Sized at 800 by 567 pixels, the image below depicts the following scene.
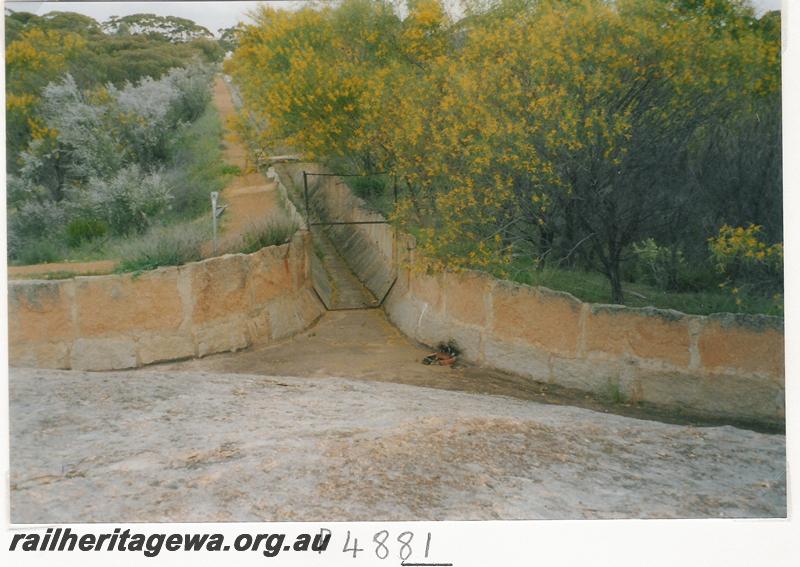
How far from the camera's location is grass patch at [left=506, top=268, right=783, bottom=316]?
33.6 ft

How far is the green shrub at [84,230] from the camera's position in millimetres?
14998

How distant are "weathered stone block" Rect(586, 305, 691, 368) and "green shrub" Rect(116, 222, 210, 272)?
6.45m

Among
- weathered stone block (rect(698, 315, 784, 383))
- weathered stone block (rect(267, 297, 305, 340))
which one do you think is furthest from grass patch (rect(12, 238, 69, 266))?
weathered stone block (rect(698, 315, 784, 383))

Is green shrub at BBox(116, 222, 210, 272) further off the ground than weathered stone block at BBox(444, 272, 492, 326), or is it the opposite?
green shrub at BBox(116, 222, 210, 272)

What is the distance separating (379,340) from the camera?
50.8 feet

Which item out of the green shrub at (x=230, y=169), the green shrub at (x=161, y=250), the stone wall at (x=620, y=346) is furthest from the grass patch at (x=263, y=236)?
the green shrub at (x=230, y=169)

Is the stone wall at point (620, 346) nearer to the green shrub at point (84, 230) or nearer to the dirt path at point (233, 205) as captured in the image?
the dirt path at point (233, 205)

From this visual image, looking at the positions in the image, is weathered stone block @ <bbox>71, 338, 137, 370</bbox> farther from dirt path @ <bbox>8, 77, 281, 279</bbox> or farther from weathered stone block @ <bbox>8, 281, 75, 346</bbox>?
dirt path @ <bbox>8, 77, 281, 279</bbox>

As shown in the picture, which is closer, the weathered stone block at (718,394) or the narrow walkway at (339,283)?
the weathered stone block at (718,394)

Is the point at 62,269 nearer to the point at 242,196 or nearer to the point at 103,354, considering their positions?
the point at 103,354

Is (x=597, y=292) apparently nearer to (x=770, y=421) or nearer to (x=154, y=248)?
(x=770, y=421)

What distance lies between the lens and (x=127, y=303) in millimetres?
12531

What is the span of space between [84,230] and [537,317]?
28.8ft

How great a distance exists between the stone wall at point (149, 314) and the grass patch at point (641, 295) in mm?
4565
